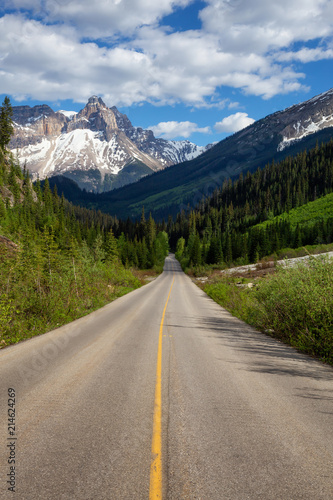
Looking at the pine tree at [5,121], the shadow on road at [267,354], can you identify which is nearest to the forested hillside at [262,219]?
the shadow on road at [267,354]

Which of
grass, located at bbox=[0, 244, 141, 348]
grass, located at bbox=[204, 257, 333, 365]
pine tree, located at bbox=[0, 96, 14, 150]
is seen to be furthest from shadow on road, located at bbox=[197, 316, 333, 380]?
pine tree, located at bbox=[0, 96, 14, 150]

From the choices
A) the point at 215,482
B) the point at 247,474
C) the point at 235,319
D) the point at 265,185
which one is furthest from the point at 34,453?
the point at 265,185

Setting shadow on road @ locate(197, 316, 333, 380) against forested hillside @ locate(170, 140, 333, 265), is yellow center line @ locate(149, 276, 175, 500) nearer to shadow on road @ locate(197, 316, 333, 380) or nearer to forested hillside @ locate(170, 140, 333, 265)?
shadow on road @ locate(197, 316, 333, 380)

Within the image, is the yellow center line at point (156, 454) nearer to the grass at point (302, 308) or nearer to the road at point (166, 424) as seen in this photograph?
the road at point (166, 424)

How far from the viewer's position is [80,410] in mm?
4520

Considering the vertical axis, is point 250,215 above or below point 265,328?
above

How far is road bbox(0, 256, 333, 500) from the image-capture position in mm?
2910

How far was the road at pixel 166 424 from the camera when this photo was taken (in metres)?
2.91

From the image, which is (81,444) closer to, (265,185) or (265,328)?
(265,328)

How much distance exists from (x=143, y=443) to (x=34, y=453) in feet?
4.52

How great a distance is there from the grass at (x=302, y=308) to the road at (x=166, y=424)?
74cm

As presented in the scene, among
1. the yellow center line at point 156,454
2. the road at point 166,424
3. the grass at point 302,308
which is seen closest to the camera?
the yellow center line at point 156,454

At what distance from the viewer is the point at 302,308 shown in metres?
9.32

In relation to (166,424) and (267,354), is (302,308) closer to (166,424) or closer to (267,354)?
(267,354)
